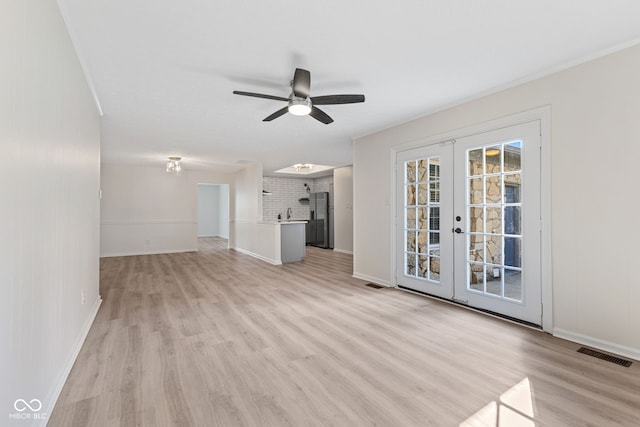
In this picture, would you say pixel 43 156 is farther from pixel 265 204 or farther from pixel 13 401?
pixel 265 204

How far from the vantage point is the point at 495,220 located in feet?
11.1

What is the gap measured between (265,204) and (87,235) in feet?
25.4

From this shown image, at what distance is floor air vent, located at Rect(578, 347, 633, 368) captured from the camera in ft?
7.60

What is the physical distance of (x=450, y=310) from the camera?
11.8 ft

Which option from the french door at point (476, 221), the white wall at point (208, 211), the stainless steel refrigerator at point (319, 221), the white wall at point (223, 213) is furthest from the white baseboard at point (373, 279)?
the white wall at point (208, 211)

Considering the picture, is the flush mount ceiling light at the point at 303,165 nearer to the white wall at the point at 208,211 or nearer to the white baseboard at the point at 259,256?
the white baseboard at the point at 259,256

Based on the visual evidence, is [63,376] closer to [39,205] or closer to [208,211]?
[39,205]

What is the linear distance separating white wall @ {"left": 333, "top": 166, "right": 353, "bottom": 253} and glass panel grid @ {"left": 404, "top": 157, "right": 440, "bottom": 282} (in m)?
4.10

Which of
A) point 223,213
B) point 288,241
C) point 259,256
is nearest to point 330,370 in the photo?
point 288,241

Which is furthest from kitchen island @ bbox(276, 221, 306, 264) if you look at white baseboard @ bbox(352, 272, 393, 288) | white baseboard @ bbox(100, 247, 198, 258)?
white baseboard @ bbox(100, 247, 198, 258)

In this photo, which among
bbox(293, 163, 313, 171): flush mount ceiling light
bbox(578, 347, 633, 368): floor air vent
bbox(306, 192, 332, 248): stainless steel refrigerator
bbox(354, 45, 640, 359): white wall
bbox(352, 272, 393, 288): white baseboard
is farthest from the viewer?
bbox(306, 192, 332, 248): stainless steel refrigerator

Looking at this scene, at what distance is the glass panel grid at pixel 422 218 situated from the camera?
4.04 m

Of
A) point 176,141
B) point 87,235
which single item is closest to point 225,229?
point 176,141

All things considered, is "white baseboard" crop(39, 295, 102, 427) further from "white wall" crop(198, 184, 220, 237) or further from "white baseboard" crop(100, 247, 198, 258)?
"white wall" crop(198, 184, 220, 237)
